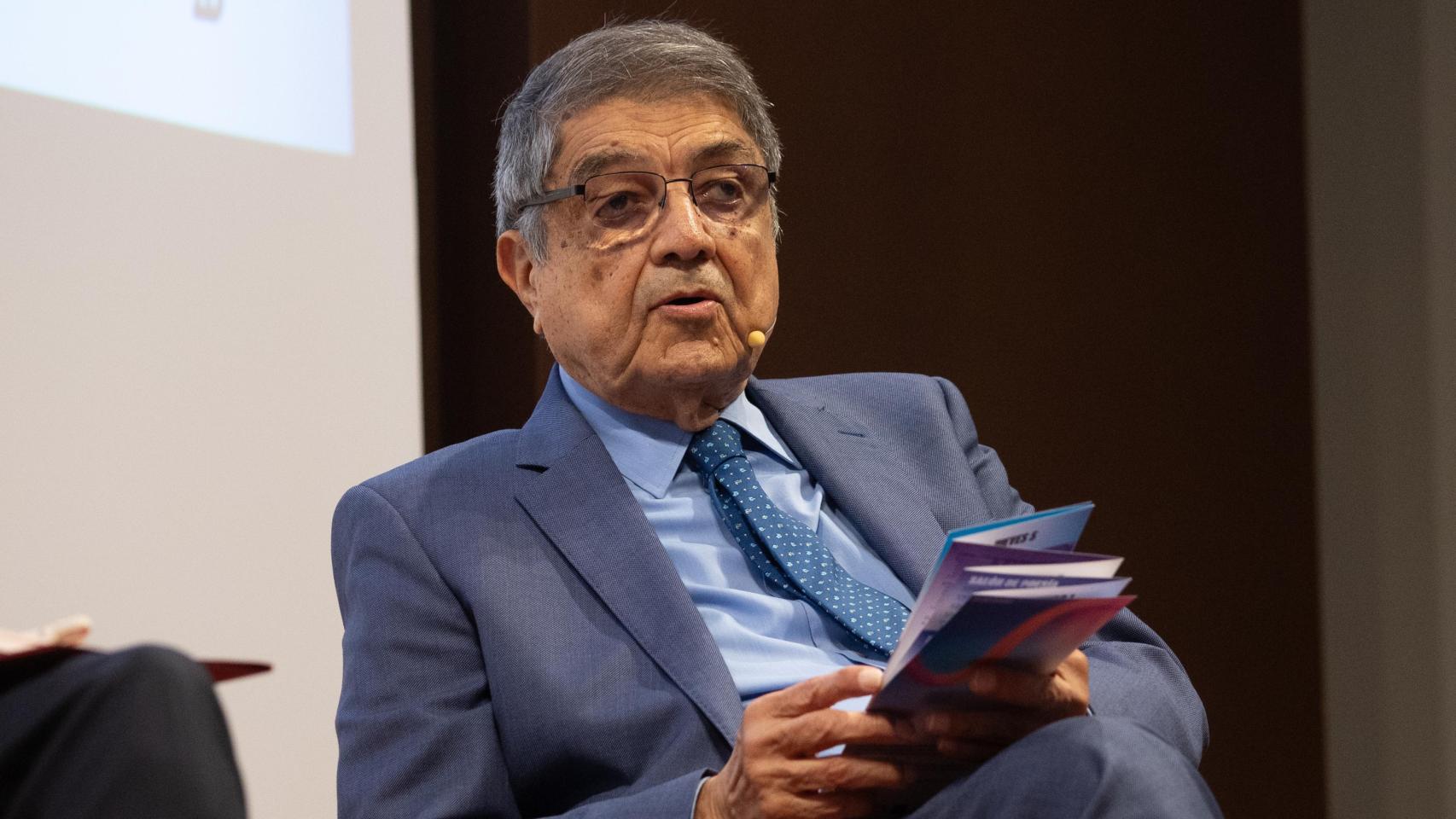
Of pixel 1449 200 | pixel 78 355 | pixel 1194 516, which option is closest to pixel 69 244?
pixel 78 355

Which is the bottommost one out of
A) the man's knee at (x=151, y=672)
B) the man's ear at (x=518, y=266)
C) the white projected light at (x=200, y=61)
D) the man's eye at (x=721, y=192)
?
the man's knee at (x=151, y=672)

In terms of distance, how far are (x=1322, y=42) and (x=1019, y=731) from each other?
271 centimetres

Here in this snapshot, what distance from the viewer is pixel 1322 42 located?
11.8 feet

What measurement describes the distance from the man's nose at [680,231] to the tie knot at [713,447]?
0.75ft

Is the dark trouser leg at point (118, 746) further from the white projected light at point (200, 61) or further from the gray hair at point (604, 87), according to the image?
the white projected light at point (200, 61)

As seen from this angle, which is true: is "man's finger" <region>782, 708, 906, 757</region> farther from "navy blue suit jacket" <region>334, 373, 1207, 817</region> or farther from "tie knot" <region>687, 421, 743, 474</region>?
"tie knot" <region>687, 421, 743, 474</region>

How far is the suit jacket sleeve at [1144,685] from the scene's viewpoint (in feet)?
5.61

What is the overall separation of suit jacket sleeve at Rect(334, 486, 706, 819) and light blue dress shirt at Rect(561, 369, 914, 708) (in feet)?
0.79

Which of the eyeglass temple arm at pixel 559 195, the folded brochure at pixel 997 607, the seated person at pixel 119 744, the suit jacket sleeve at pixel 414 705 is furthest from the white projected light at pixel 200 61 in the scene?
the folded brochure at pixel 997 607

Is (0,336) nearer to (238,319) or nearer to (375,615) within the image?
(238,319)

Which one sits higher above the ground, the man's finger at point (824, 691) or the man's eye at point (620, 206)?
the man's eye at point (620, 206)

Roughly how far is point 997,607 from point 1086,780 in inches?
6.7

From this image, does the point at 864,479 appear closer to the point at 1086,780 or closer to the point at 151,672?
the point at 1086,780

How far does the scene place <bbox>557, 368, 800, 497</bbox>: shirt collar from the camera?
1.95 metres
